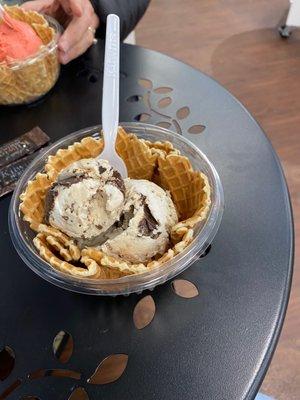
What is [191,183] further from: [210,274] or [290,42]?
[290,42]

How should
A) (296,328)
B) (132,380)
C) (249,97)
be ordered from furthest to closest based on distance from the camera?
1. (249,97)
2. (296,328)
3. (132,380)

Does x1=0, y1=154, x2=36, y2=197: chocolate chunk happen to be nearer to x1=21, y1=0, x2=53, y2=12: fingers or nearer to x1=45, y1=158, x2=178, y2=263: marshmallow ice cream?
A: x1=45, y1=158, x2=178, y2=263: marshmallow ice cream

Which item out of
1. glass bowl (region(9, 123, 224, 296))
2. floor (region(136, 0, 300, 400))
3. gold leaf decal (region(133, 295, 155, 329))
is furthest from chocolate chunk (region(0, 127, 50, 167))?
floor (region(136, 0, 300, 400))

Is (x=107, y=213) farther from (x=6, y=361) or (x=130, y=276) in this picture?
(x=6, y=361)

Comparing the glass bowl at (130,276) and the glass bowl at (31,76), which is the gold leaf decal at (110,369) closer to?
the glass bowl at (130,276)

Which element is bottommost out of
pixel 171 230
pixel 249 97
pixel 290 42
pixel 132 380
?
pixel 249 97

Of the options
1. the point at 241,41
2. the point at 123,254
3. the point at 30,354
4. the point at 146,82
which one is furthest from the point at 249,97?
the point at 30,354

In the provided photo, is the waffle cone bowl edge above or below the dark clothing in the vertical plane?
below

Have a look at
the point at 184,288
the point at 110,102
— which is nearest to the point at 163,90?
the point at 110,102
